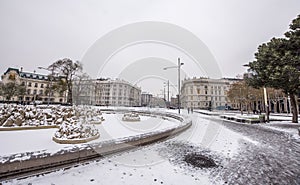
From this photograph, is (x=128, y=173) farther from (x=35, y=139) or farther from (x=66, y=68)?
(x=66, y=68)

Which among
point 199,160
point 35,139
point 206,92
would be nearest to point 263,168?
point 199,160

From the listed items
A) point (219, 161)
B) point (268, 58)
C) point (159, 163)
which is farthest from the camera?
point (268, 58)

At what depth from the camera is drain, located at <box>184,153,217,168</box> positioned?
14.5 feet

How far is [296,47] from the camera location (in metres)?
13.0

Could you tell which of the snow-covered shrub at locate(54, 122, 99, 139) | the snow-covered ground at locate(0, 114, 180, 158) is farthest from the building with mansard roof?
the snow-covered shrub at locate(54, 122, 99, 139)

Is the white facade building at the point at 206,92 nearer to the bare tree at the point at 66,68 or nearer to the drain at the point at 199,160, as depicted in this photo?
the bare tree at the point at 66,68

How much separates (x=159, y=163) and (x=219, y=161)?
79.0 inches

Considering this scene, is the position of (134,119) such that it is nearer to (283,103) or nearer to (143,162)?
(143,162)

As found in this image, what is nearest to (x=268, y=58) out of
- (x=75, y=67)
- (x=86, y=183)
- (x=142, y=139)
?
(x=142, y=139)

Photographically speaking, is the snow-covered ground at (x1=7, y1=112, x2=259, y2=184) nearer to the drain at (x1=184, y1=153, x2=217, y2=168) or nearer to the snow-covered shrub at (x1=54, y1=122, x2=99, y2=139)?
the drain at (x1=184, y1=153, x2=217, y2=168)

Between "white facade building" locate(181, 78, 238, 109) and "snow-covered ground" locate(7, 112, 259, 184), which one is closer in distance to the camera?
"snow-covered ground" locate(7, 112, 259, 184)

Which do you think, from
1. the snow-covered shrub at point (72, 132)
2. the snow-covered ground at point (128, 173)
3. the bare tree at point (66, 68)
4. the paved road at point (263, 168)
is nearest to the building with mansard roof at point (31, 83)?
the bare tree at point (66, 68)

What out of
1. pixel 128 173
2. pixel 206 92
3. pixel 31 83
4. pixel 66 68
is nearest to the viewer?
pixel 128 173

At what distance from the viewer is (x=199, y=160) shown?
4848 mm
